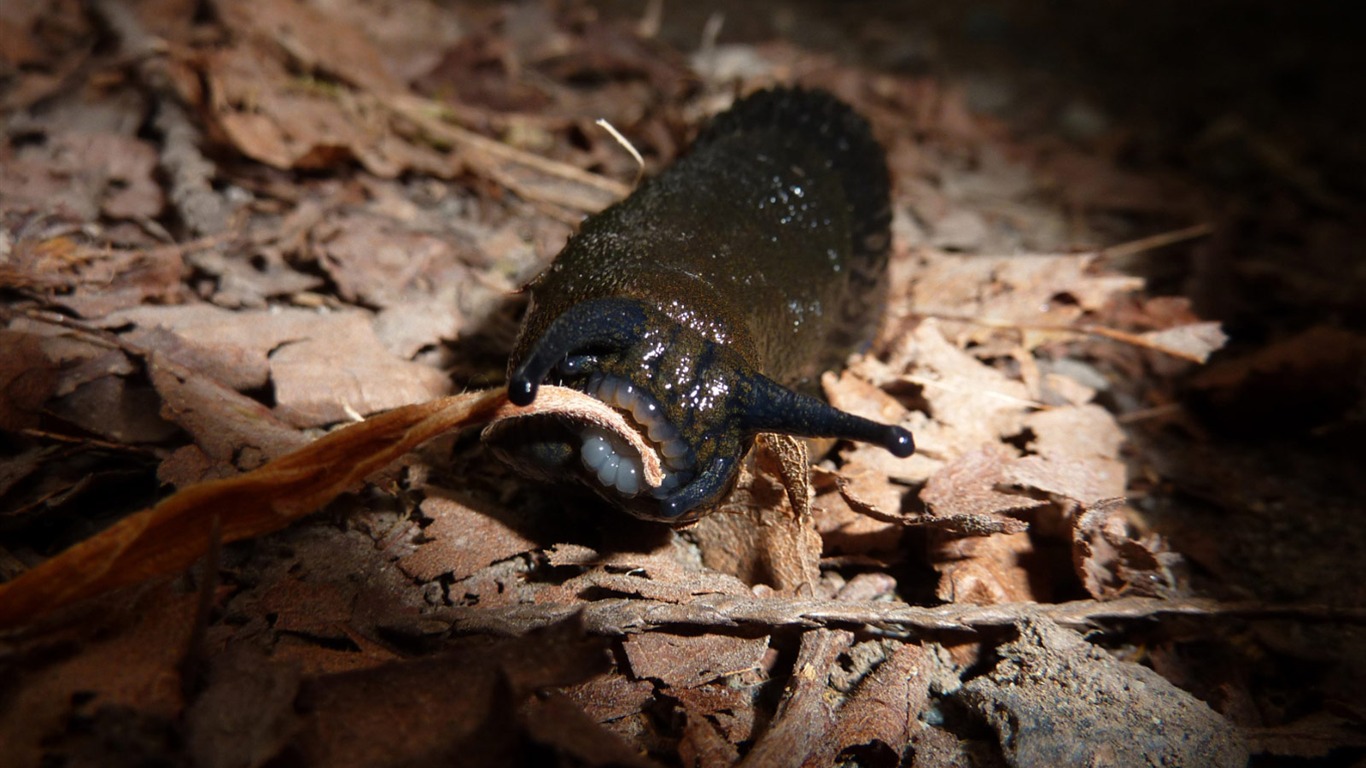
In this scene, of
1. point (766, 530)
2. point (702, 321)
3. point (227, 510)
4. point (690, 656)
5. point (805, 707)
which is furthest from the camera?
point (766, 530)

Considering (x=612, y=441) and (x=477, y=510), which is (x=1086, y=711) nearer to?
(x=612, y=441)

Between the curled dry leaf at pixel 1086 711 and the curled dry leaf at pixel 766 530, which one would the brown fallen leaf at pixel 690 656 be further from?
the curled dry leaf at pixel 1086 711

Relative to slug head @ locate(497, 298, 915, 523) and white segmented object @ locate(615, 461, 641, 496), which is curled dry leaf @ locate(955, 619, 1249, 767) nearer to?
slug head @ locate(497, 298, 915, 523)

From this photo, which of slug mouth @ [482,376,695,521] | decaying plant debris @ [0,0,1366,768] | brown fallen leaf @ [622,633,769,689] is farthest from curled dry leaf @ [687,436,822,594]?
slug mouth @ [482,376,695,521]

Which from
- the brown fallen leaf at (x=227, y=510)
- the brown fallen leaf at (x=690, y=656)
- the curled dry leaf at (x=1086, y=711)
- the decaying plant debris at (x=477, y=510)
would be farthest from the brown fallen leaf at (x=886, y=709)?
the brown fallen leaf at (x=227, y=510)

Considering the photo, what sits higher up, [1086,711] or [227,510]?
[1086,711]

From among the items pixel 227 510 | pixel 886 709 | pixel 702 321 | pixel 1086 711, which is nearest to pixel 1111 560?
pixel 1086 711
